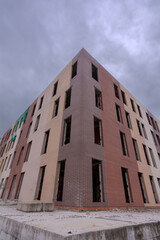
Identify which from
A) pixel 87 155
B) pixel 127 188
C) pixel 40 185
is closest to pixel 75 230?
pixel 87 155

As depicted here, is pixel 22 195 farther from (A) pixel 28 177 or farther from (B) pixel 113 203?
(B) pixel 113 203

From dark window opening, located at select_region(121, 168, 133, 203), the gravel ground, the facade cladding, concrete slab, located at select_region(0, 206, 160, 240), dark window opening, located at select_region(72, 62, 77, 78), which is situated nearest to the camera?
concrete slab, located at select_region(0, 206, 160, 240)

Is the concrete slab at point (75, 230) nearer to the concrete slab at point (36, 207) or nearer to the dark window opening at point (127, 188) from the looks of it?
the concrete slab at point (36, 207)

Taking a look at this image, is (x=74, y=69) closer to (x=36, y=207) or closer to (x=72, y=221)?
(x=36, y=207)

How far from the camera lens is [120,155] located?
9578mm

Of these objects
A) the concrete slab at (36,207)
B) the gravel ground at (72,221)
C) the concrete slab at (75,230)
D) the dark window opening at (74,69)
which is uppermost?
the dark window opening at (74,69)

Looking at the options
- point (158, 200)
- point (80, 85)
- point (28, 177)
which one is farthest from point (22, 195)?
point (158, 200)

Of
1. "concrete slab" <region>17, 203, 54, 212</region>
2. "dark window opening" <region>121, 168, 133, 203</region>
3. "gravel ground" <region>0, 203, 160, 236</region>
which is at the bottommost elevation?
"gravel ground" <region>0, 203, 160, 236</region>

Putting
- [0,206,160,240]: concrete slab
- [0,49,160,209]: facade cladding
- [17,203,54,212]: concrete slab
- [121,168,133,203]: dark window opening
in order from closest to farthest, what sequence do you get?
[0,206,160,240]: concrete slab
[17,203,54,212]: concrete slab
[0,49,160,209]: facade cladding
[121,168,133,203]: dark window opening

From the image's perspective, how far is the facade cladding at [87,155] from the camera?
702 centimetres

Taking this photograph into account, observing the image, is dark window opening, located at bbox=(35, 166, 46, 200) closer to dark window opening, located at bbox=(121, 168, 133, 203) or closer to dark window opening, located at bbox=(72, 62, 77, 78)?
dark window opening, located at bbox=(121, 168, 133, 203)

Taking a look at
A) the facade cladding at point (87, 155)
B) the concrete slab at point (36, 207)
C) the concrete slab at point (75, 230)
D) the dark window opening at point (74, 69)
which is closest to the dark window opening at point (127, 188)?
the facade cladding at point (87, 155)

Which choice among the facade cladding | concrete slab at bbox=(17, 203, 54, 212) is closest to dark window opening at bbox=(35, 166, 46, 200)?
the facade cladding

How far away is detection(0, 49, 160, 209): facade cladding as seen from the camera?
23.0ft
